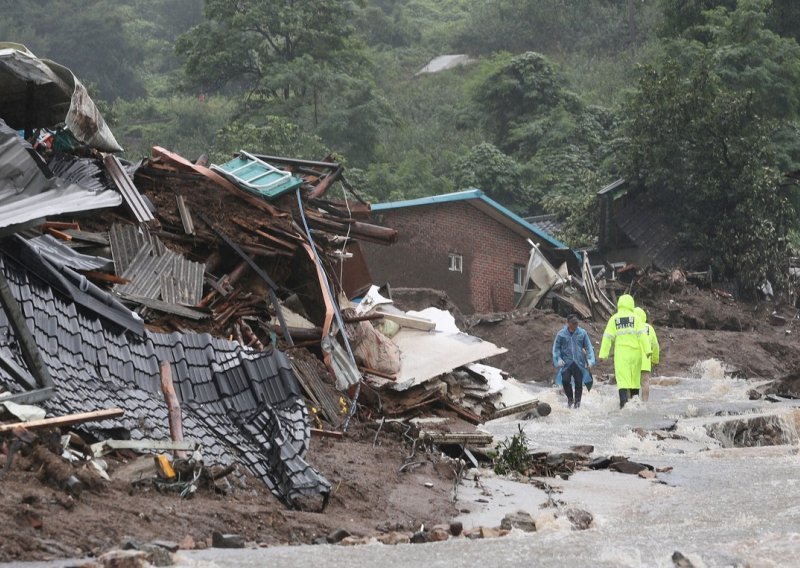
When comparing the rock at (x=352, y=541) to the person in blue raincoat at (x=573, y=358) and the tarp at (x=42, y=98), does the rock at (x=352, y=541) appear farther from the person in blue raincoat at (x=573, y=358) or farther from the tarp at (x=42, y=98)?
the person in blue raincoat at (x=573, y=358)

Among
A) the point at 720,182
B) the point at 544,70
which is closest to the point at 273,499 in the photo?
the point at 720,182

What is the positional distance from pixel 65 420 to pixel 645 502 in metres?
4.73

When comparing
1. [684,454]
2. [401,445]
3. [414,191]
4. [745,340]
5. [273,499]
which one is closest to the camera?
[273,499]

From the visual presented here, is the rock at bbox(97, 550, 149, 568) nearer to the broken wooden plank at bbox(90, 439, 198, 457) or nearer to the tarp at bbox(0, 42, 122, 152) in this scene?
the broken wooden plank at bbox(90, 439, 198, 457)

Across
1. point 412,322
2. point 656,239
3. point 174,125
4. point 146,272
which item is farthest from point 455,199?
point 174,125

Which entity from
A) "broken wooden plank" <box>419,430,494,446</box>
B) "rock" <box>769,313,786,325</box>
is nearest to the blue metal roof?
"rock" <box>769,313,786,325</box>

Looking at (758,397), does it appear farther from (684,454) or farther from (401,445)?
(401,445)

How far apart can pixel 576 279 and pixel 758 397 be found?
497 inches

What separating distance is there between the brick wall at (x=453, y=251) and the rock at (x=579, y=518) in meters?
20.0

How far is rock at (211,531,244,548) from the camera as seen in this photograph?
6.68 m

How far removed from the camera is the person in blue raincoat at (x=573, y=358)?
53.7 ft

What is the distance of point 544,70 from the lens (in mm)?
43875

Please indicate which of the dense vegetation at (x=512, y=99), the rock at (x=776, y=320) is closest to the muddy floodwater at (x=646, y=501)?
the rock at (x=776, y=320)

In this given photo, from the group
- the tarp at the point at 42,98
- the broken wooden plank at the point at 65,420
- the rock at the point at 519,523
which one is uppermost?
the tarp at the point at 42,98
